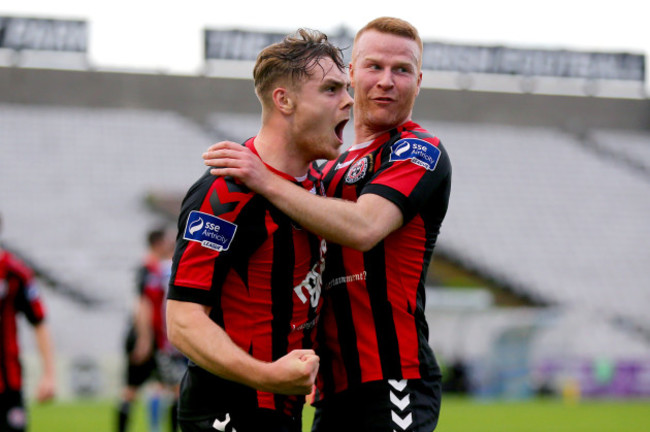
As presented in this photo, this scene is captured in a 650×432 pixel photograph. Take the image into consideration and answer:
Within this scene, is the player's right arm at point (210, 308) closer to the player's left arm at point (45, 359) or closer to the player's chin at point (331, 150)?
the player's chin at point (331, 150)

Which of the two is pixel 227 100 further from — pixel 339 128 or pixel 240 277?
pixel 240 277

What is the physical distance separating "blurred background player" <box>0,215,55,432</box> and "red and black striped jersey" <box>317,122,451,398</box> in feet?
9.42

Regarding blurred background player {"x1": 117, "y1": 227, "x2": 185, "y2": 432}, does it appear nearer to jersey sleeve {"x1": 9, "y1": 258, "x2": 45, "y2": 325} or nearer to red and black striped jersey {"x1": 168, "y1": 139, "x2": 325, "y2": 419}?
jersey sleeve {"x1": 9, "y1": 258, "x2": 45, "y2": 325}

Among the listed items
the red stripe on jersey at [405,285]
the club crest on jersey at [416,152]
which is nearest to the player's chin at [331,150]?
the club crest on jersey at [416,152]

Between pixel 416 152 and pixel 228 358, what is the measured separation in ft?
3.99

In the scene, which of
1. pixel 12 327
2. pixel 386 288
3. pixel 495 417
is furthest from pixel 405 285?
pixel 495 417

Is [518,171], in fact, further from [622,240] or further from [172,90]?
[172,90]

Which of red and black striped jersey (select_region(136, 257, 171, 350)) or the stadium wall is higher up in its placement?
red and black striped jersey (select_region(136, 257, 171, 350))

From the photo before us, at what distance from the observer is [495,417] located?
1557cm

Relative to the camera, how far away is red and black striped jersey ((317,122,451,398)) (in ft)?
12.3

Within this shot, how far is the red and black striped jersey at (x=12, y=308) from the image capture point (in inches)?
238

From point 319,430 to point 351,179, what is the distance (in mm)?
1072

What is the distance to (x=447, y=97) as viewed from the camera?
33375mm

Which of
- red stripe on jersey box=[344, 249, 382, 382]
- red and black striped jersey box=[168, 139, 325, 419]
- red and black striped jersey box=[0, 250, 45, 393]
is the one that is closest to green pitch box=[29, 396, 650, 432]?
red and black striped jersey box=[0, 250, 45, 393]
